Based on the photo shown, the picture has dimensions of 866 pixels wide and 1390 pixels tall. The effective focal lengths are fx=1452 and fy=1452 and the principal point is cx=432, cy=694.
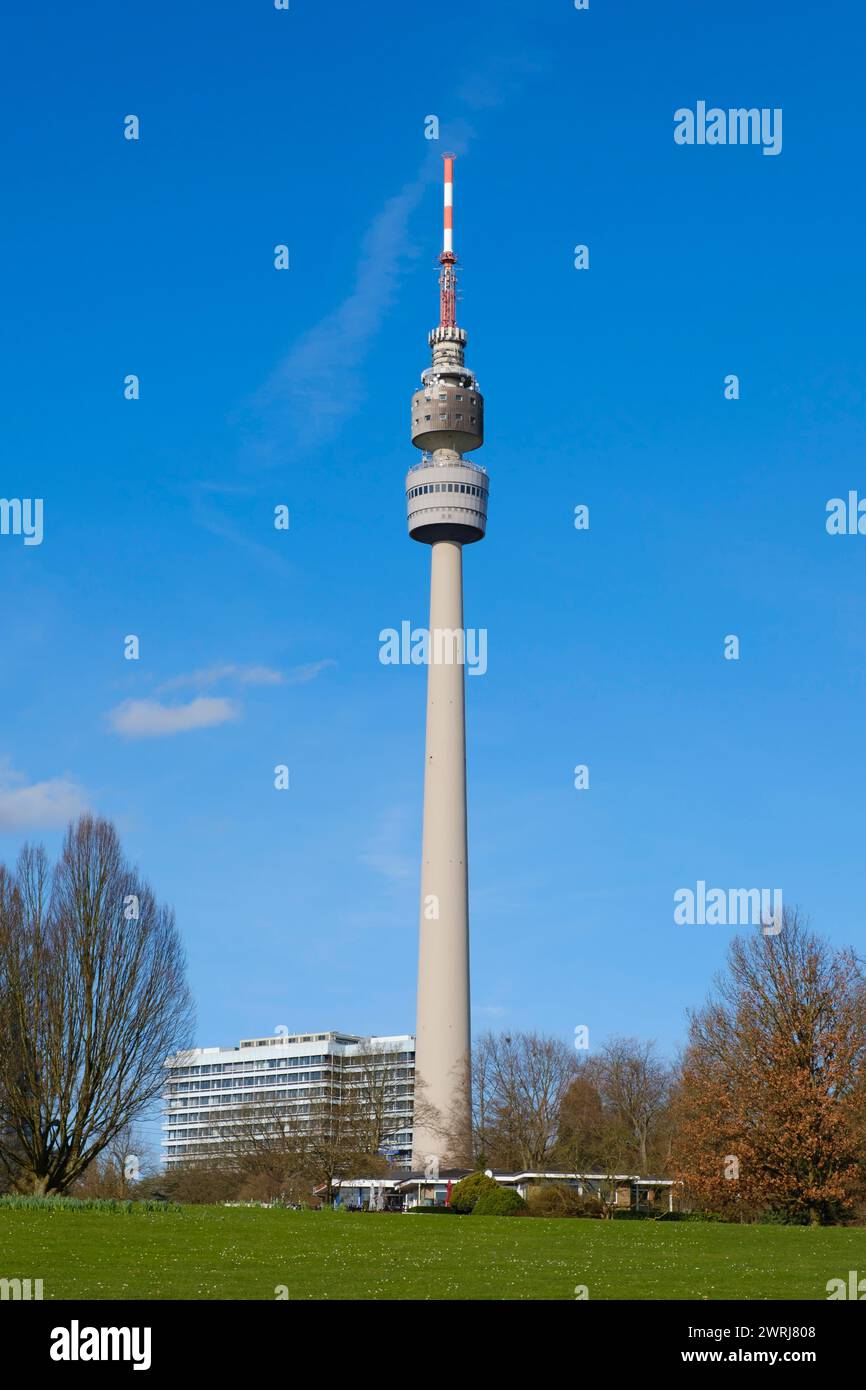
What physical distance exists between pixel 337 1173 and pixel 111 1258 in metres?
71.4

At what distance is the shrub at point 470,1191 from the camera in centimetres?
6419

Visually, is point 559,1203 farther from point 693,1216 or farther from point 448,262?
point 448,262

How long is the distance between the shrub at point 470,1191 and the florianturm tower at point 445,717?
31.2 meters

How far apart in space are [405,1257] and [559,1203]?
30919 mm

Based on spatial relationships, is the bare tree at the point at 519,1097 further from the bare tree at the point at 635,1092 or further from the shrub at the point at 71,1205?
the shrub at the point at 71,1205

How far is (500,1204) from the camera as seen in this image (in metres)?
62.1

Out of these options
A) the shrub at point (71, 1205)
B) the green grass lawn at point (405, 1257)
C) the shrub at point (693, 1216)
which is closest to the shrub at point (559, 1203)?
the shrub at point (693, 1216)

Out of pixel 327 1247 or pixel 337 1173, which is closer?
pixel 327 1247

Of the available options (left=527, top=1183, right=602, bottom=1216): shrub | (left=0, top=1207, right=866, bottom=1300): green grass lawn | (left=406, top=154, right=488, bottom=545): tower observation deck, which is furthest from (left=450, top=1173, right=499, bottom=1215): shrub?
(left=406, top=154, right=488, bottom=545): tower observation deck

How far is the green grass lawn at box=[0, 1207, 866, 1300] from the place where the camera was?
27375mm

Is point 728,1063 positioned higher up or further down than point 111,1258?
higher up
